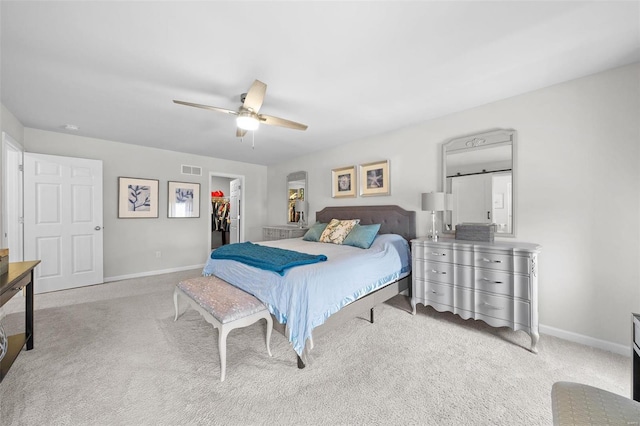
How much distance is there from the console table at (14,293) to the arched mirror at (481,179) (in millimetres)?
4221

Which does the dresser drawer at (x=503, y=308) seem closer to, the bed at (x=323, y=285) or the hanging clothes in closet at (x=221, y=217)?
the bed at (x=323, y=285)

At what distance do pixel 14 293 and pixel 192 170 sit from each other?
12.4 ft

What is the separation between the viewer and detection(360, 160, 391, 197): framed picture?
395cm

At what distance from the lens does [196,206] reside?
5.38 metres

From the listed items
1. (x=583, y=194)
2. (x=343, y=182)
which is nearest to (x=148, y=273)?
(x=343, y=182)

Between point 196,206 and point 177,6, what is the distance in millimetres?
4425

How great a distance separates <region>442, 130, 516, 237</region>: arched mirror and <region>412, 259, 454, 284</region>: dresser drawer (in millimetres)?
683

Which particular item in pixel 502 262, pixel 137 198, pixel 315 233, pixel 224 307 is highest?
pixel 137 198

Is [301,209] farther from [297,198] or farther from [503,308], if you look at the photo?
[503,308]

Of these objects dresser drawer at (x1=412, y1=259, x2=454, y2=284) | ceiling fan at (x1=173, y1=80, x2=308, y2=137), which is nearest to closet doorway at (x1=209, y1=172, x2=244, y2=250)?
ceiling fan at (x1=173, y1=80, x2=308, y2=137)

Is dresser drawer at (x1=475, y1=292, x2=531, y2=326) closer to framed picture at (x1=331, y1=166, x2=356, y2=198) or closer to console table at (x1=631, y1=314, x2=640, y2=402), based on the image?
console table at (x1=631, y1=314, x2=640, y2=402)

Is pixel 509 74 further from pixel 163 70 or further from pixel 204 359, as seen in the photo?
pixel 204 359

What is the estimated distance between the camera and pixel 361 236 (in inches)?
135

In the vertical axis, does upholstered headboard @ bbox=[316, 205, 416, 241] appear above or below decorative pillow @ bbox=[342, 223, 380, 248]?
above
